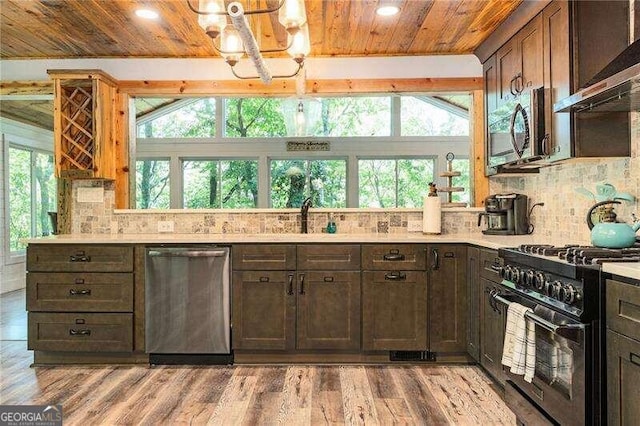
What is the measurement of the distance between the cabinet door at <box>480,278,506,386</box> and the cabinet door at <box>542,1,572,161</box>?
34.7 inches

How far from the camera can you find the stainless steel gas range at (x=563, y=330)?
165 cm

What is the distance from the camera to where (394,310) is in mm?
3053

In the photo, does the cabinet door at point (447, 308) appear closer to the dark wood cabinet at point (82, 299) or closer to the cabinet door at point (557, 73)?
the cabinet door at point (557, 73)

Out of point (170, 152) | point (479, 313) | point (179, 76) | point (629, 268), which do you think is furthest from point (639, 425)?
point (170, 152)

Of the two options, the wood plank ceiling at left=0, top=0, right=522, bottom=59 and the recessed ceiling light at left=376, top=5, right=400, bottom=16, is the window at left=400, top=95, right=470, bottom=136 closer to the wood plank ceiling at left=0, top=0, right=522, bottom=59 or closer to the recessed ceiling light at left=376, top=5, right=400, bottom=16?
the wood plank ceiling at left=0, top=0, right=522, bottom=59

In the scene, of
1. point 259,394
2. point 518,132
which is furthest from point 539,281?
point 259,394

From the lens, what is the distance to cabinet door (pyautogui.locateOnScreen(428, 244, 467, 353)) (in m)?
3.05

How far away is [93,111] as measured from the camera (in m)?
3.47

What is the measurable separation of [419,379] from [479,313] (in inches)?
22.9

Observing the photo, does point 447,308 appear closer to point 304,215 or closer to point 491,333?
point 491,333

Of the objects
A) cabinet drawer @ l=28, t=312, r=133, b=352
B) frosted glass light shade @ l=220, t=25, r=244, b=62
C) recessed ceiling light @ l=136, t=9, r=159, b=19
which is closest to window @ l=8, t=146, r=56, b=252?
cabinet drawer @ l=28, t=312, r=133, b=352

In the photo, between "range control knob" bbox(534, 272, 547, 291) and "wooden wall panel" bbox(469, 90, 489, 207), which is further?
"wooden wall panel" bbox(469, 90, 489, 207)

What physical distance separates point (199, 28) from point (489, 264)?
2.65 meters

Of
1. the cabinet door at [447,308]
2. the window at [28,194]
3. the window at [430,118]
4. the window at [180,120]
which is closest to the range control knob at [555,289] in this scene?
the cabinet door at [447,308]
